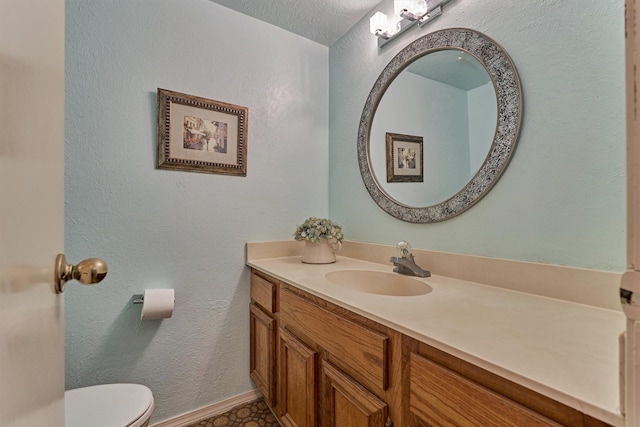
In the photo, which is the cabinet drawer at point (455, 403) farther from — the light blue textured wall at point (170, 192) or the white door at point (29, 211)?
the light blue textured wall at point (170, 192)

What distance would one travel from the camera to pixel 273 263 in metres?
1.53

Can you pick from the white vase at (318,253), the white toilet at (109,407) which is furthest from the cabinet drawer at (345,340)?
the white toilet at (109,407)

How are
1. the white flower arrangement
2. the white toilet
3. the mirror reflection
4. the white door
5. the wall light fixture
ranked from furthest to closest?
the white flower arrangement
the wall light fixture
the mirror reflection
the white toilet
the white door

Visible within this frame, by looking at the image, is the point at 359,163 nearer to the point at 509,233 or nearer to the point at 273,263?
the point at 273,263

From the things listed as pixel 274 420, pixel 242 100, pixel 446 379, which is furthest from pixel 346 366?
pixel 242 100

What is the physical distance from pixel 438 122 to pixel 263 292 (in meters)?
1.19

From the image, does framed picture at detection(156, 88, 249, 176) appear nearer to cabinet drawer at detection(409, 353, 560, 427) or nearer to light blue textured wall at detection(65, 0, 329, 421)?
light blue textured wall at detection(65, 0, 329, 421)

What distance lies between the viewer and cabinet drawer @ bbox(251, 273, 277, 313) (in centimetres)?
132

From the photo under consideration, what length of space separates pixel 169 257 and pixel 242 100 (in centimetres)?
96

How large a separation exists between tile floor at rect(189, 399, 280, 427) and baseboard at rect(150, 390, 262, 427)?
2cm

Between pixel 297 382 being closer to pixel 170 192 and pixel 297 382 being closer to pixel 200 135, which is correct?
pixel 170 192

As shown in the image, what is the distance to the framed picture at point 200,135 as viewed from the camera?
1.38 m

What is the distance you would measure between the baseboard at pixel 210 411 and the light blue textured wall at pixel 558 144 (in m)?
1.37

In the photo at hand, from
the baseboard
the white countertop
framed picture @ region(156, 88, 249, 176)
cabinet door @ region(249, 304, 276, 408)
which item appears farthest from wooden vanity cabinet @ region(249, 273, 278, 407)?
framed picture @ region(156, 88, 249, 176)
